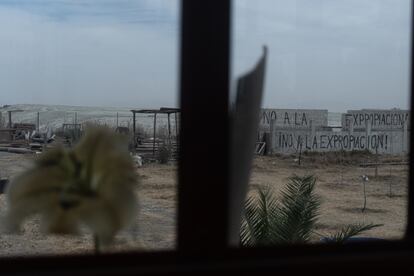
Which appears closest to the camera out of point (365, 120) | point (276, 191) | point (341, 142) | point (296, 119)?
point (276, 191)

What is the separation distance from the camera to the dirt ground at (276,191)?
22.3 ft

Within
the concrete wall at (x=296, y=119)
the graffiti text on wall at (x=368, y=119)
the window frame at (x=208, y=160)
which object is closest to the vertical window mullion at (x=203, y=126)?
the window frame at (x=208, y=160)

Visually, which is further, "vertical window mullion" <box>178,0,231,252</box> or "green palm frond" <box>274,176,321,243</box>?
"green palm frond" <box>274,176,321,243</box>

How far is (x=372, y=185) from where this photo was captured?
666 inches

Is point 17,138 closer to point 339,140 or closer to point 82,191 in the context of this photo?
point 339,140

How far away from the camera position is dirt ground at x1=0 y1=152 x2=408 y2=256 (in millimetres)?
6809

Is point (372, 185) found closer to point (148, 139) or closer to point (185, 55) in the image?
point (148, 139)

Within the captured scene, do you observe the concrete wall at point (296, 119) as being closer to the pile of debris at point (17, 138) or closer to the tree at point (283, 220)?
the pile of debris at point (17, 138)

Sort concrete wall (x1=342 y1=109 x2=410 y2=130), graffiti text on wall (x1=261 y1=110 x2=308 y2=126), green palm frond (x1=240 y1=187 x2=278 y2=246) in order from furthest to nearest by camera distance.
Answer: graffiti text on wall (x1=261 y1=110 x2=308 y2=126) < concrete wall (x1=342 y1=109 x2=410 y2=130) < green palm frond (x1=240 y1=187 x2=278 y2=246)

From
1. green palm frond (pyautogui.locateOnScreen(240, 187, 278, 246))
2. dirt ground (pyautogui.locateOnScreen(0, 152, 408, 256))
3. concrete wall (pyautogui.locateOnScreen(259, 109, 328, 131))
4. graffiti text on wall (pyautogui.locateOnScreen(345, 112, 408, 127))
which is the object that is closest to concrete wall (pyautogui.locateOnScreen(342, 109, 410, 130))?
graffiti text on wall (pyautogui.locateOnScreen(345, 112, 408, 127))

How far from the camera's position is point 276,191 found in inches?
549

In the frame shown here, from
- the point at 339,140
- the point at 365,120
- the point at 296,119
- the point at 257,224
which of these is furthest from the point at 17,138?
the point at 257,224

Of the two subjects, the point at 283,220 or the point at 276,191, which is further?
the point at 276,191

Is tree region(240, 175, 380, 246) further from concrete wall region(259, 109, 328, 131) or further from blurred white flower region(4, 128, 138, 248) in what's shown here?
concrete wall region(259, 109, 328, 131)
